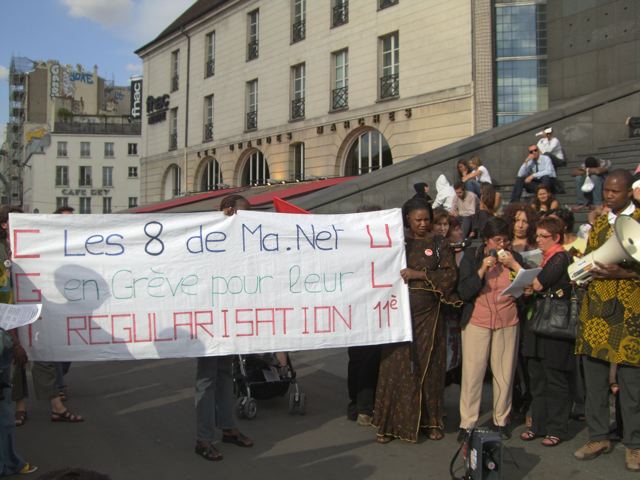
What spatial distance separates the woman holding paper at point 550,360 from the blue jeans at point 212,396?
245 centimetres

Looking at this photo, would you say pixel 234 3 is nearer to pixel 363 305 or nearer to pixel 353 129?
pixel 353 129

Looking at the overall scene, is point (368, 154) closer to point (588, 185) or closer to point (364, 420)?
point (588, 185)

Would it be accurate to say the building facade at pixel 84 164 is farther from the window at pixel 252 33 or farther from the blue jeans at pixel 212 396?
the blue jeans at pixel 212 396

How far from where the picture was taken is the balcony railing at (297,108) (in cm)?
2569

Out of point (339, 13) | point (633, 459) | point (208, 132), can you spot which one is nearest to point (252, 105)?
point (208, 132)

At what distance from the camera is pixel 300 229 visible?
5.55 metres

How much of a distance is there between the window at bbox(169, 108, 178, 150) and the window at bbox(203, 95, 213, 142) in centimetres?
323

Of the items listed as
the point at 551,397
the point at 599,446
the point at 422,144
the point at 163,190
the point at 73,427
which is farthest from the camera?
the point at 163,190

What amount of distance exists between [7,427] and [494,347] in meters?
3.68

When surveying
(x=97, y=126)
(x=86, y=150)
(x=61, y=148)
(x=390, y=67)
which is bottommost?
(x=390, y=67)

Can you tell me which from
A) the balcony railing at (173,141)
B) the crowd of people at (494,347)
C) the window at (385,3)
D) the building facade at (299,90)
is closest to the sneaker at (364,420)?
the crowd of people at (494,347)

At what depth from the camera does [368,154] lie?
75.5 feet

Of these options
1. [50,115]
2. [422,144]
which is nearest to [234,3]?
[422,144]

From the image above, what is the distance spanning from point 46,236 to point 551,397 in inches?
165
